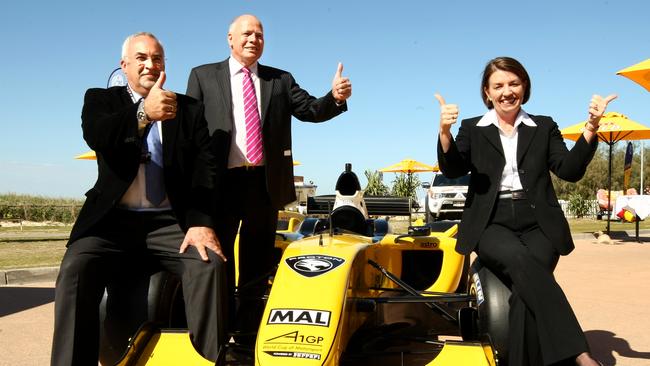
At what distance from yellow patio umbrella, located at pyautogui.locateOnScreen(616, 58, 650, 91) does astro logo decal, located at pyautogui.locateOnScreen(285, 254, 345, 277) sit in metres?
12.0

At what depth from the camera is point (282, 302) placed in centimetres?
354

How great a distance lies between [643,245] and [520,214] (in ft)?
48.3

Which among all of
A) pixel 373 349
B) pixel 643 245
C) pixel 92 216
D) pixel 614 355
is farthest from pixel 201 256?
pixel 643 245

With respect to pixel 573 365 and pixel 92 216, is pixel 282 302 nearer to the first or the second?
pixel 92 216

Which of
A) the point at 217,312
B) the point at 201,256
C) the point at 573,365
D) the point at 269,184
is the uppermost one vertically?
the point at 269,184

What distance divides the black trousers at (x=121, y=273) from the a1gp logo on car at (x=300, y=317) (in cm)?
36

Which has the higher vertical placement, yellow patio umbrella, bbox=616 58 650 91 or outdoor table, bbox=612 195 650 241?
yellow patio umbrella, bbox=616 58 650 91

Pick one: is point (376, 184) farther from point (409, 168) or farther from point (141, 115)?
point (141, 115)

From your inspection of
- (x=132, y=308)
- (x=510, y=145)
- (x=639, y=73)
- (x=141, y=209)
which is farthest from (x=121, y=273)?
(x=639, y=73)

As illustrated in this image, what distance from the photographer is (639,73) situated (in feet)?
45.0

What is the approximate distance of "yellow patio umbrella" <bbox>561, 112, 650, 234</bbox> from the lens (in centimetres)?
1756

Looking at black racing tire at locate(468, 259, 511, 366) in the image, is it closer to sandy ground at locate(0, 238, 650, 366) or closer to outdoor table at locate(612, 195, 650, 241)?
sandy ground at locate(0, 238, 650, 366)

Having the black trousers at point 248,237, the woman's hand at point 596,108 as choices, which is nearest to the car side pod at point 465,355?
the black trousers at point 248,237

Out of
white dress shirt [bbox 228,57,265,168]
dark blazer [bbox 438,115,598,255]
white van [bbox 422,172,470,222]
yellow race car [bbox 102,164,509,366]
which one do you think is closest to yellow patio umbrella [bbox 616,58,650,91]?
white van [bbox 422,172,470,222]
